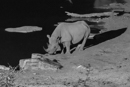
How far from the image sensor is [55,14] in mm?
17547

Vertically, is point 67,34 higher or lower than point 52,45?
higher

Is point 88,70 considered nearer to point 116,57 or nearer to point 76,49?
point 116,57

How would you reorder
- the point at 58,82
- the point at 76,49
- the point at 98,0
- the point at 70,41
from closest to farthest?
the point at 58,82
the point at 70,41
the point at 76,49
the point at 98,0

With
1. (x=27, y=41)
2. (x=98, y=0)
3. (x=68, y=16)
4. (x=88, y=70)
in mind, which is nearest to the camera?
(x=88, y=70)

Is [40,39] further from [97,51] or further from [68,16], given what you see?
[68,16]

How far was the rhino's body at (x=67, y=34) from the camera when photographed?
33.0 ft

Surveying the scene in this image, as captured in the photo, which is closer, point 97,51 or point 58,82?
point 58,82

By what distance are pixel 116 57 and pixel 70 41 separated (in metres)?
1.54

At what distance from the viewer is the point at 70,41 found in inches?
405

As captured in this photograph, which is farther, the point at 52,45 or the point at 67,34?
the point at 67,34

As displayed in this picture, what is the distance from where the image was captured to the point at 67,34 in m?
10.2

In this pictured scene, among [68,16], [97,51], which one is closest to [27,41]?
[97,51]

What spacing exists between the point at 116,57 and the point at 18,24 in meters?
6.72

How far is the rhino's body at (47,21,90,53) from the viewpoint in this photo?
10047mm
